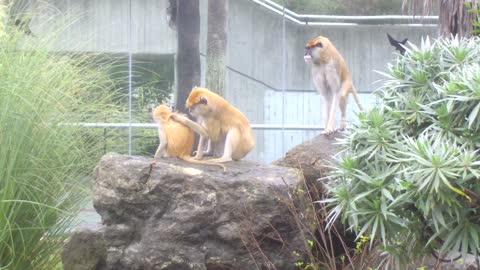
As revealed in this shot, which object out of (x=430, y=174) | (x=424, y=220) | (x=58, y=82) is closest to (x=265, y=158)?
(x=58, y=82)

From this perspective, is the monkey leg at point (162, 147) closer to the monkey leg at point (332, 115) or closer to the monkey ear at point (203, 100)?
the monkey ear at point (203, 100)

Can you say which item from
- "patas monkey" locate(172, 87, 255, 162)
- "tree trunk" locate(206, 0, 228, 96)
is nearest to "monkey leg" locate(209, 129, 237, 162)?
"patas monkey" locate(172, 87, 255, 162)

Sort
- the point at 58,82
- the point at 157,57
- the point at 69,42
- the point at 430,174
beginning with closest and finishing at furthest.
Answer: the point at 430,174
the point at 58,82
the point at 69,42
the point at 157,57

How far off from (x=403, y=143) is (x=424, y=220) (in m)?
0.57

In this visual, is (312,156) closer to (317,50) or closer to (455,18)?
(317,50)

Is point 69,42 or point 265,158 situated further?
point 265,158

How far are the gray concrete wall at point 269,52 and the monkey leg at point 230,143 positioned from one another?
523 centimetres

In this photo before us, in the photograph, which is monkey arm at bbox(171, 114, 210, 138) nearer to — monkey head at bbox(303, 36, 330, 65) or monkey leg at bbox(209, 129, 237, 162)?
monkey leg at bbox(209, 129, 237, 162)

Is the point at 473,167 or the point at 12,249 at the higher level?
the point at 473,167

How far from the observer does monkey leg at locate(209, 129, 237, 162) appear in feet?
25.1

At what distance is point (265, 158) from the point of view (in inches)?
517

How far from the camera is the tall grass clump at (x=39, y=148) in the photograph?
674 cm

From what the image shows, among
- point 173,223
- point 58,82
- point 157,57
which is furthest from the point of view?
point 157,57

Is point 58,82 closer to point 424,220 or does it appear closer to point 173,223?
point 173,223
